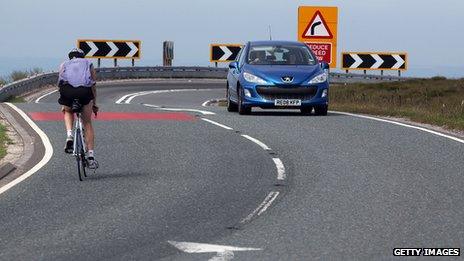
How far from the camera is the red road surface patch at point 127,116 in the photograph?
23484 mm

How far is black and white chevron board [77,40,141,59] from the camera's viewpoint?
58156 millimetres

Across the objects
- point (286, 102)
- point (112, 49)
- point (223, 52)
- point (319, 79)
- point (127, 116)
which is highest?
point (319, 79)

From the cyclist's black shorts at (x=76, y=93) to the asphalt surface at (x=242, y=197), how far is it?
952 millimetres

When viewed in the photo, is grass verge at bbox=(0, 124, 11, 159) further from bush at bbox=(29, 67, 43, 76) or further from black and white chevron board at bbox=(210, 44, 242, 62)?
black and white chevron board at bbox=(210, 44, 242, 62)

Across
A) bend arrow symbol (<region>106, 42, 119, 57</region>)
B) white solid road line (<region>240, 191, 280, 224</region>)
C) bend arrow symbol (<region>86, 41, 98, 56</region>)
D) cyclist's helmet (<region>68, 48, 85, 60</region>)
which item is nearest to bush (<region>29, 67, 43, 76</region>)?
bend arrow symbol (<region>86, 41, 98, 56</region>)

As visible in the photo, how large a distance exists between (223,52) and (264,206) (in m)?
50.3

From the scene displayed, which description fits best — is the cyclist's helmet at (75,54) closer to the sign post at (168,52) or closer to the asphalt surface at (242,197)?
the asphalt surface at (242,197)

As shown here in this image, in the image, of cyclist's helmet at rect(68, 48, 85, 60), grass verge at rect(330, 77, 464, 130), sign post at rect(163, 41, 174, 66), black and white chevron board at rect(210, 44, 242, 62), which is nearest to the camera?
cyclist's helmet at rect(68, 48, 85, 60)

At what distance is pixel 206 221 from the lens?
10.7 metres

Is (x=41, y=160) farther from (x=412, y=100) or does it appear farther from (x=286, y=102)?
(x=412, y=100)

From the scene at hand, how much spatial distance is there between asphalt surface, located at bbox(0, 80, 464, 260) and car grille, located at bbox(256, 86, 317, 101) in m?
3.71

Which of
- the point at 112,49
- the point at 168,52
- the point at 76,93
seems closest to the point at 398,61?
the point at 168,52

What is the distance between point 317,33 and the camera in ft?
112

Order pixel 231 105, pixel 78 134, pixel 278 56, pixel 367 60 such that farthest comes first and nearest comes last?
1. pixel 367 60
2. pixel 231 105
3. pixel 278 56
4. pixel 78 134
